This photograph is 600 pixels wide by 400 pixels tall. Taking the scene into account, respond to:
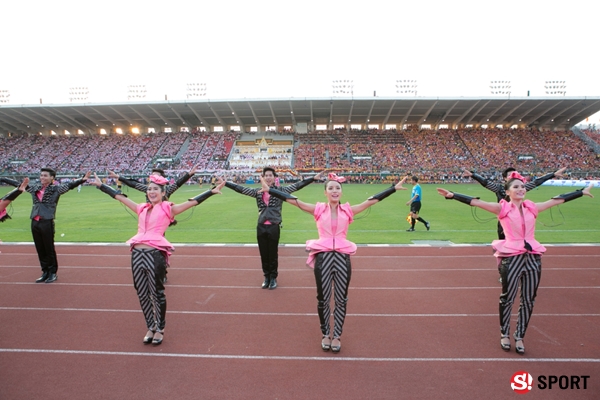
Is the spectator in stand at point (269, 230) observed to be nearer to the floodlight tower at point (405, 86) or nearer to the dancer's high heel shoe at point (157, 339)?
the dancer's high heel shoe at point (157, 339)

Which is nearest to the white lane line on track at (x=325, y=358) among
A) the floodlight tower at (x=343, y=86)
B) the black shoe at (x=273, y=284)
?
the black shoe at (x=273, y=284)

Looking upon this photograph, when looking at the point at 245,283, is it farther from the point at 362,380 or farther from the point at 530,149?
the point at 530,149

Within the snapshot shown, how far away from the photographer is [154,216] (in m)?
4.41

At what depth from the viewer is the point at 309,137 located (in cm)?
5309

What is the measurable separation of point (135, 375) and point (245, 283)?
3.24 m

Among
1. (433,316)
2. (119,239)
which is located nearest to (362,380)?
(433,316)

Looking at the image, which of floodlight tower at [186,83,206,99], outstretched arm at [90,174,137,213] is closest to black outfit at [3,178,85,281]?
outstretched arm at [90,174,137,213]

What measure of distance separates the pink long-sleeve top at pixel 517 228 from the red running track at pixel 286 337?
126 cm

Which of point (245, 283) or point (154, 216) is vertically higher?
point (154, 216)

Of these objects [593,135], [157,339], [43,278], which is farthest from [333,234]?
[593,135]

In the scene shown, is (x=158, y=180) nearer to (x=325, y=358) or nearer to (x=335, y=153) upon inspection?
(x=325, y=358)

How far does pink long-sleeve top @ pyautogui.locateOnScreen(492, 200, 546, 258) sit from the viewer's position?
13.4 feet

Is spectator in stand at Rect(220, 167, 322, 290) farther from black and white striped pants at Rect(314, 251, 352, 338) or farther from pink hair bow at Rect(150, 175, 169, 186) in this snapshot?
black and white striped pants at Rect(314, 251, 352, 338)

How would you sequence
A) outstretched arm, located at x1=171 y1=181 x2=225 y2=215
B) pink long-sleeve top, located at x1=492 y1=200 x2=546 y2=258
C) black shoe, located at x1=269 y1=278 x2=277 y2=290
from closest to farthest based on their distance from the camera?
pink long-sleeve top, located at x1=492 y1=200 x2=546 y2=258, outstretched arm, located at x1=171 y1=181 x2=225 y2=215, black shoe, located at x1=269 y1=278 x2=277 y2=290
